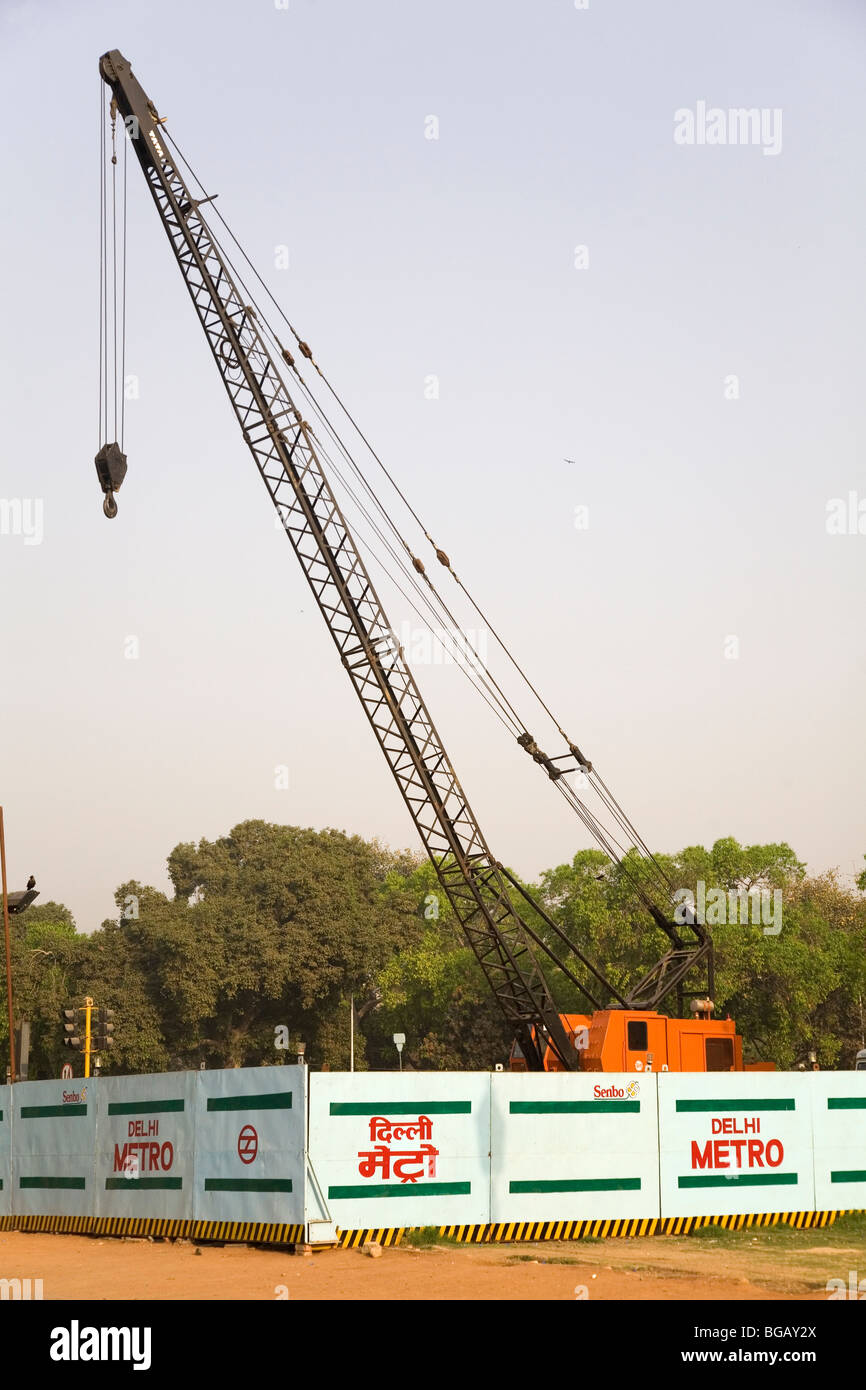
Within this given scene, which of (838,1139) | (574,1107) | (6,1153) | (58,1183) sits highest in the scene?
(574,1107)

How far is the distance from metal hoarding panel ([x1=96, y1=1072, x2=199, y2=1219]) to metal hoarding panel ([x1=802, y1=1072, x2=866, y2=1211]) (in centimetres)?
938

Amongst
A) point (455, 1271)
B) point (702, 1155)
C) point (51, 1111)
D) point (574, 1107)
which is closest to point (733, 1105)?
point (702, 1155)

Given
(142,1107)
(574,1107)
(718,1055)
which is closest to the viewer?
(574,1107)

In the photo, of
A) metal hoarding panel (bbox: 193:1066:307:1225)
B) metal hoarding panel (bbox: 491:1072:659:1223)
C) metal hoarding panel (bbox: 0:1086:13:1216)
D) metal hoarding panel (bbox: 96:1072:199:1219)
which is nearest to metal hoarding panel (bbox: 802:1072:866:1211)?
metal hoarding panel (bbox: 491:1072:659:1223)

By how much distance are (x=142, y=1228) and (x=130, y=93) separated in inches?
1116

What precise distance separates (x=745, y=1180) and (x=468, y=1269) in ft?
20.9

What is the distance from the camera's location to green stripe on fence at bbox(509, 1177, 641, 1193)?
20094 mm

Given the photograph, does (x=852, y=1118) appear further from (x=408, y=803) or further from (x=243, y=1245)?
(x=408, y=803)

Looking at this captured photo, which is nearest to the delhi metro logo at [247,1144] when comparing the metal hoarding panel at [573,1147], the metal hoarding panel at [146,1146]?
the metal hoarding panel at [146,1146]

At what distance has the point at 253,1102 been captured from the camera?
1958 centimetres

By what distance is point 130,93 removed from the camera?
1469 inches

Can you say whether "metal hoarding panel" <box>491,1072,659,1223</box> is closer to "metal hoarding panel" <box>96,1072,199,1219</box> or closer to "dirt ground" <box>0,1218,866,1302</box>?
"dirt ground" <box>0,1218,866,1302</box>

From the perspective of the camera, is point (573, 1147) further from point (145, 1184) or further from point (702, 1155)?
point (145, 1184)
